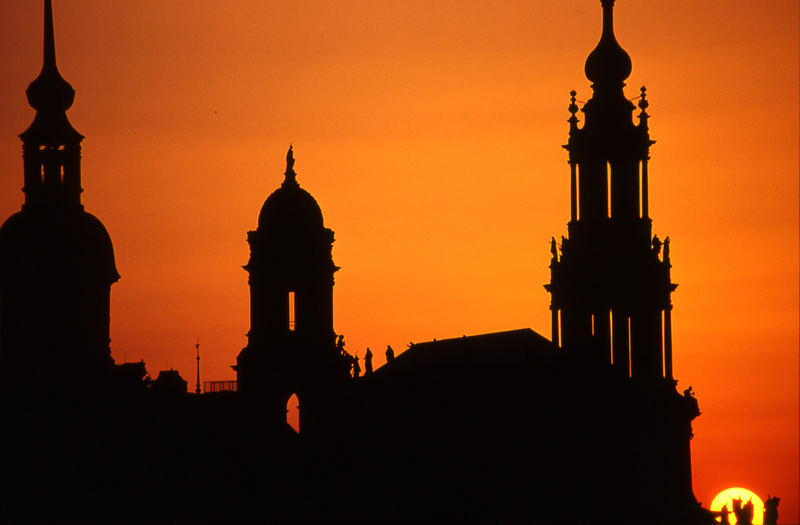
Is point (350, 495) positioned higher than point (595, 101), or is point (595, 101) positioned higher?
point (595, 101)

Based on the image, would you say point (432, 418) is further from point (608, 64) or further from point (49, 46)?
point (49, 46)

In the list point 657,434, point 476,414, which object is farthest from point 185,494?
point 657,434

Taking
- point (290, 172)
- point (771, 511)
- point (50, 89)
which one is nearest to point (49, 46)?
point (50, 89)

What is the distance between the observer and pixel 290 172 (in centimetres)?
8494

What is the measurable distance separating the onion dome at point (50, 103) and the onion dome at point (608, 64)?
23.3 meters

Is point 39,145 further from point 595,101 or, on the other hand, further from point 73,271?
point 595,101

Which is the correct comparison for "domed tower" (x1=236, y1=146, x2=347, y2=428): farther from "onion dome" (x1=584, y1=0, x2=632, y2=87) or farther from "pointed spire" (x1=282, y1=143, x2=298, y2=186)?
"onion dome" (x1=584, y1=0, x2=632, y2=87)

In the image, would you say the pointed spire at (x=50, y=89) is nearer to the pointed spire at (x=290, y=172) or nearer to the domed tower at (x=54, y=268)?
the domed tower at (x=54, y=268)

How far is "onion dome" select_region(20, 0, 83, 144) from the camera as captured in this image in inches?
3999

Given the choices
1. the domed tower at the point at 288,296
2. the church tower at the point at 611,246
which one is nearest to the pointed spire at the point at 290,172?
the domed tower at the point at 288,296

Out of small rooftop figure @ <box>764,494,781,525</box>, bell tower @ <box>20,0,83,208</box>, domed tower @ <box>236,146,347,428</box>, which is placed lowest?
small rooftop figure @ <box>764,494,781,525</box>

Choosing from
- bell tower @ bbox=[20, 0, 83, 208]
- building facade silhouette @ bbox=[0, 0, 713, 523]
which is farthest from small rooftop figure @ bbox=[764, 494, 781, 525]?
bell tower @ bbox=[20, 0, 83, 208]

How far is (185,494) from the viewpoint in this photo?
293 feet

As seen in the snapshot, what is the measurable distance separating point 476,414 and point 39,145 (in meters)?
23.1
